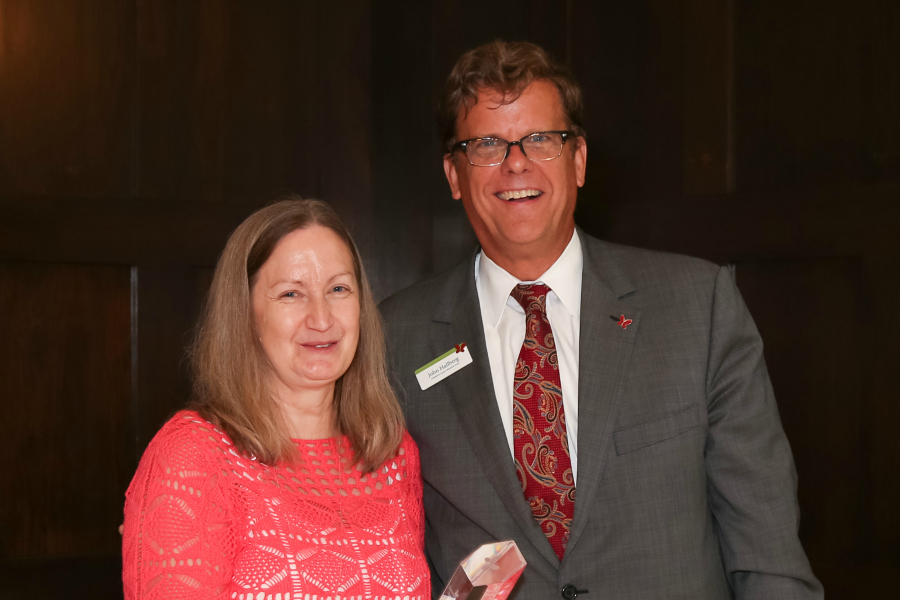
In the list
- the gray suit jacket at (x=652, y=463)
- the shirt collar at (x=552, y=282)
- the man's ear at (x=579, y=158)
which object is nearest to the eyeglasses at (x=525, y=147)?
the man's ear at (x=579, y=158)

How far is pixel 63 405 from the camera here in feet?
9.63

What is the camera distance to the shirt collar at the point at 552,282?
2.16 metres

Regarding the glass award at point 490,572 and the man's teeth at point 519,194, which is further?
the man's teeth at point 519,194

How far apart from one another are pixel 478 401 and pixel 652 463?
1.42 feet

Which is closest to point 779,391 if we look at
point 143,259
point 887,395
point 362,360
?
point 887,395

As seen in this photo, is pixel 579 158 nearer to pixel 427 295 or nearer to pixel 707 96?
pixel 427 295

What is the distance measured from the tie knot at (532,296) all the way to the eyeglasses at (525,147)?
326 millimetres

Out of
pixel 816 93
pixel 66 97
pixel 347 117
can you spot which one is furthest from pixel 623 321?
pixel 66 97

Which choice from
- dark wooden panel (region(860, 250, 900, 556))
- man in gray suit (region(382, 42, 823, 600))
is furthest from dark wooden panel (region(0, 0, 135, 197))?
dark wooden panel (region(860, 250, 900, 556))

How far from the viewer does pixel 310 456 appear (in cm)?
191

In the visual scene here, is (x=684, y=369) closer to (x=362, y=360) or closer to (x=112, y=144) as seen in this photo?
(x=362, y=360)

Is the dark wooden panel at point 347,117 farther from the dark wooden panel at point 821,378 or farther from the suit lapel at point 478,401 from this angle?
the dark wooden panel at point 821,378

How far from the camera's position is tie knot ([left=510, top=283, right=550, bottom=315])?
2.13 metres

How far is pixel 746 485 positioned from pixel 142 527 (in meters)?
1.31
